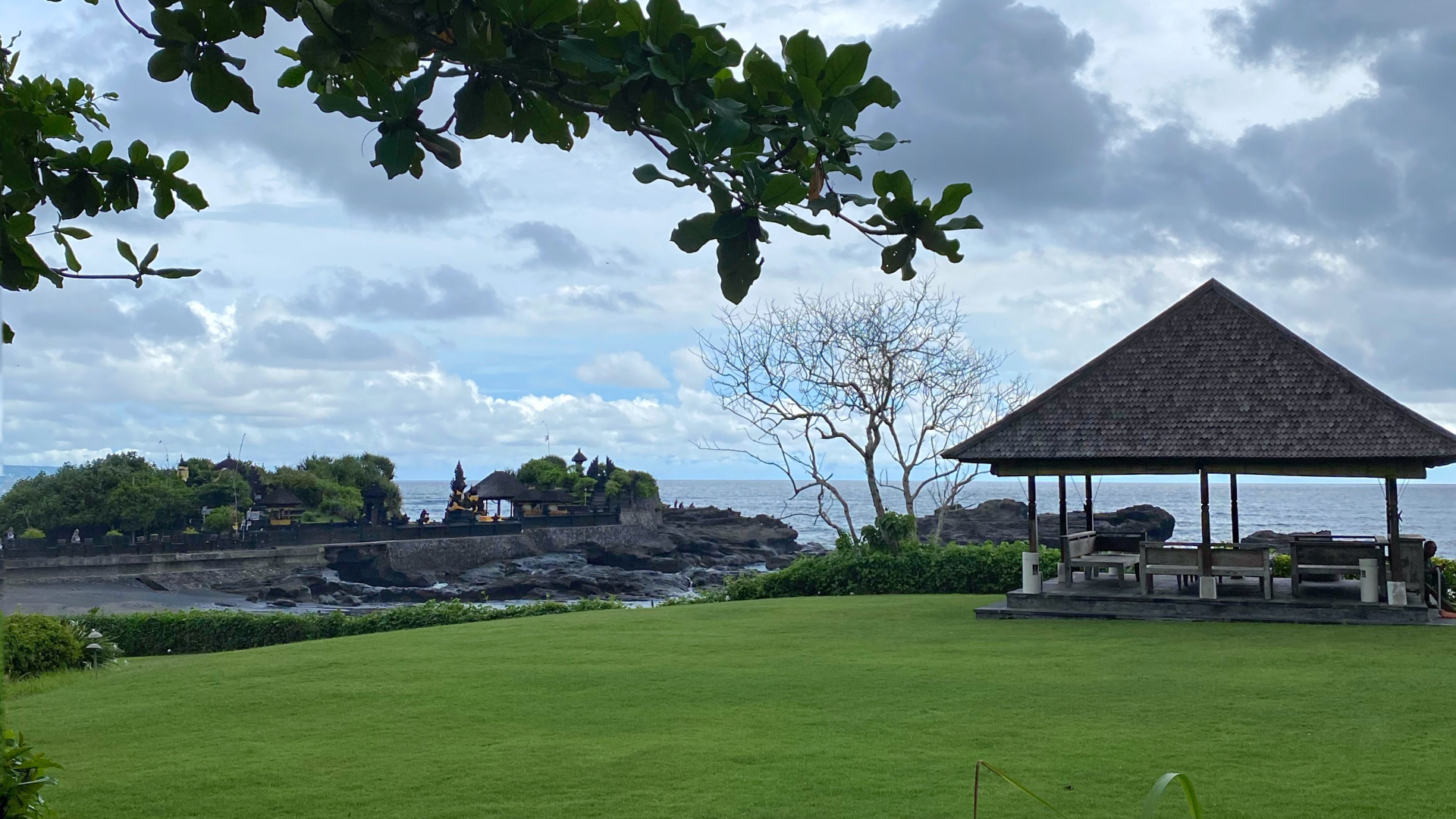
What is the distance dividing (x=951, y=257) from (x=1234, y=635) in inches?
461

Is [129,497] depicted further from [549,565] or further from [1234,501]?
[1234,501]

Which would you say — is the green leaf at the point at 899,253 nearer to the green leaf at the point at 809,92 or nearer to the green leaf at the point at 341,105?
the green leaf at the point at 809,92

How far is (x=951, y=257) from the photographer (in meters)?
2.42

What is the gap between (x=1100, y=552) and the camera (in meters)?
16.9

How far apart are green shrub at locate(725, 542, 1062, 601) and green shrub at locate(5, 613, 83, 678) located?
1096cm

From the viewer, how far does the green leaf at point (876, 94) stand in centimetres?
223

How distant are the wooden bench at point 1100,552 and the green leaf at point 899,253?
13.2 m

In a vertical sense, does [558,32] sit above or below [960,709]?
above

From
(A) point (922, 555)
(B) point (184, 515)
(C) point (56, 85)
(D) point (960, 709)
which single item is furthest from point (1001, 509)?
(C) point (56, 85)

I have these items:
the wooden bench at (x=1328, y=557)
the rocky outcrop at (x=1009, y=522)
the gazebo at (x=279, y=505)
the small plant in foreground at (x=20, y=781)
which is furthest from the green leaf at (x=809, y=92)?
the rocky outcrop at (x=1009, y=522)

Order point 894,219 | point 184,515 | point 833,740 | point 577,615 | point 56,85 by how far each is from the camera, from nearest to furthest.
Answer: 1. point 894,219
2. point 56,85
3. point 833,740
4. point 577,615
5. point 184,515

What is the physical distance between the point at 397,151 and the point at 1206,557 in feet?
44.3

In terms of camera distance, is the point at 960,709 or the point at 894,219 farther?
the point at 960,709

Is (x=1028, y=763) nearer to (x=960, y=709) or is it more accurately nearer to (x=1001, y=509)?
(x=960, y=709)
